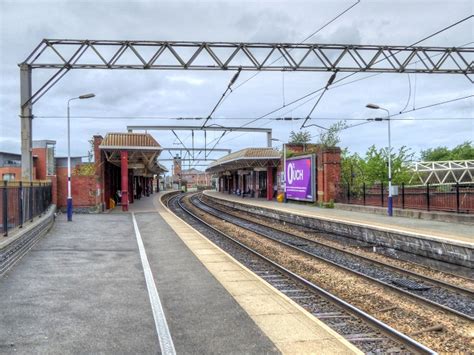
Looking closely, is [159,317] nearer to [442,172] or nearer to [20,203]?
[20,203]

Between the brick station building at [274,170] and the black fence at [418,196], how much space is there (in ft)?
3.47

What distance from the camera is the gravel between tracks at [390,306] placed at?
694cm

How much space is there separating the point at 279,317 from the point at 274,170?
39.4 metres

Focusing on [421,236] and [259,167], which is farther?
[259,167]

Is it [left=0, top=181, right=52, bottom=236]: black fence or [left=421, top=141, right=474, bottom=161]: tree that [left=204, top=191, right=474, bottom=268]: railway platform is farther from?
[left=421, top=141, right=474, bottom=161]: tree

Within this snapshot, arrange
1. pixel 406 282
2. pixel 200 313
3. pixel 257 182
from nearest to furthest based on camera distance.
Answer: pixel 200 313
pixel 406 282
pixel 257 182

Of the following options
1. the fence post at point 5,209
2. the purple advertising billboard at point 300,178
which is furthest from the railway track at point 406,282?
the purple advertising billboard at point 300,178

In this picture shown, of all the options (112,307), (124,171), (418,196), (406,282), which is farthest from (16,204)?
(124,171)

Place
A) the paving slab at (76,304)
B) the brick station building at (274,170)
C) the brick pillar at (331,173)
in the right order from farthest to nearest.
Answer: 1. the brick station building at (274,170)
2. the brick pillar at (331,173)
3. the paving slab at (76,304)

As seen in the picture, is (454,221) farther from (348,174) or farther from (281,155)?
(281,155)

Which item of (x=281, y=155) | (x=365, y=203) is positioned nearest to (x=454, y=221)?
(x=365, y=203)

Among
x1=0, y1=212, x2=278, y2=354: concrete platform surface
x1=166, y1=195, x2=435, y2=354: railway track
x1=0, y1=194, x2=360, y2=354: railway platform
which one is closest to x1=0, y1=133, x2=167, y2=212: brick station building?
x1=0, y1=212, x2=278, y2=354: concrete platform surface

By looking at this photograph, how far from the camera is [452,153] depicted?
3312 inches

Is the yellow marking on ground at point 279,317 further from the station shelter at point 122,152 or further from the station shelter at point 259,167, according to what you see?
the station shelter at point 259,167
